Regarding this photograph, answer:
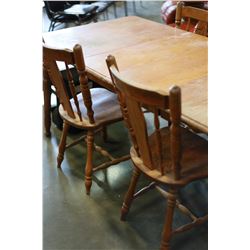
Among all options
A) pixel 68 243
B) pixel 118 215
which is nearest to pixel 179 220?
pixel 118 215

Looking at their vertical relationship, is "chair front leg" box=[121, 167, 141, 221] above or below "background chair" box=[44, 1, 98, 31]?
below

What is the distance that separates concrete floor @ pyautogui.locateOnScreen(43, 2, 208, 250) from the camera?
1976 millimetres

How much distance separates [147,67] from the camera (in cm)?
200

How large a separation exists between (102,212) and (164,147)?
0.56 meters

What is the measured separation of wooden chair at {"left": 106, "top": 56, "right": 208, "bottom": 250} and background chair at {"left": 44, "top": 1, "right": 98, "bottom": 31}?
3.25m

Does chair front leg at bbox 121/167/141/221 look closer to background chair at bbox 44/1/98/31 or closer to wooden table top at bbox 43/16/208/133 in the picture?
wooden table top at bbox 43/16/208/133

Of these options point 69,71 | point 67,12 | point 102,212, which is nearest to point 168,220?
point 102,212

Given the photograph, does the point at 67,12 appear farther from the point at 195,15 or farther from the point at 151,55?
the point at 151,55

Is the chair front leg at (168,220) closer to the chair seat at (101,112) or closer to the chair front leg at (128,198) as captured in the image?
the chair front leg at (128,198)

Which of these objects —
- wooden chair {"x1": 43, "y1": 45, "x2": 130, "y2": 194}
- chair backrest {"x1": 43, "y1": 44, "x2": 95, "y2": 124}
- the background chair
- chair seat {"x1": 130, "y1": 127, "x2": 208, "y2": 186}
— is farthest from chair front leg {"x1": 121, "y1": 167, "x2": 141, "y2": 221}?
the background chair

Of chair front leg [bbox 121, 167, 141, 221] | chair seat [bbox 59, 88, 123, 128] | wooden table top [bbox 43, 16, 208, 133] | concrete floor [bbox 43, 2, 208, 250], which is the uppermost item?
wooden table top [bbox 43, 16, 208, 133]

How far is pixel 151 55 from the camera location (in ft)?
7.09

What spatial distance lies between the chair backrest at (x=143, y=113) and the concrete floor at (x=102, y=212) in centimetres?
46

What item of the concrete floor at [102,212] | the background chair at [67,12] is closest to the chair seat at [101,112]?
the concrete floor at [102,212]
